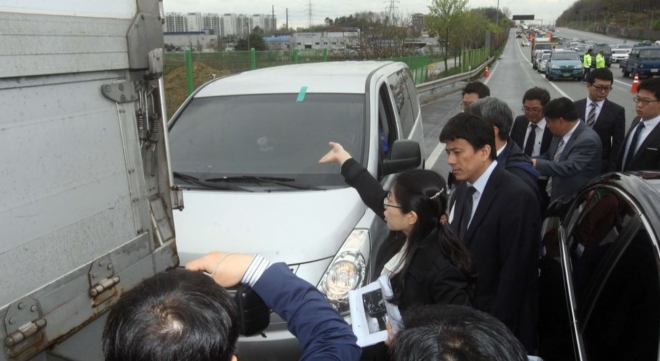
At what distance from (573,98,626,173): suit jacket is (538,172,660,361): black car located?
7.69 feet

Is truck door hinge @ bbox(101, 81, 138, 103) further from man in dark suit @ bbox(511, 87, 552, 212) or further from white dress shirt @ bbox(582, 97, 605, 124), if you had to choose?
white dress shirt @ bbox(582, 97, 605, 124)

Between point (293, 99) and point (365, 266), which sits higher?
point (293, 99)

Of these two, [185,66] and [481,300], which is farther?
[185,66]

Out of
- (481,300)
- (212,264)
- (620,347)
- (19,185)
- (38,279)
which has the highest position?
(19,185)

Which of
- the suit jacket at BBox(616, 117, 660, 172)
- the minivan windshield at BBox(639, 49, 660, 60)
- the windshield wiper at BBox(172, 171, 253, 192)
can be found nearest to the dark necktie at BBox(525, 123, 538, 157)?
the suit jacket at BBox(616, 117, 660, 172)

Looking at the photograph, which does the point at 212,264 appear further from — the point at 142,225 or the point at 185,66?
the point at 185,66

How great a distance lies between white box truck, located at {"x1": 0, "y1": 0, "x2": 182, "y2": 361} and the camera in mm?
1687

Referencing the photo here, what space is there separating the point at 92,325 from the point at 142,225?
1.37 ft

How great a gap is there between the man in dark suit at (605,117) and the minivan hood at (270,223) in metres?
2.83

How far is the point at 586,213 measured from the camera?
109 inches

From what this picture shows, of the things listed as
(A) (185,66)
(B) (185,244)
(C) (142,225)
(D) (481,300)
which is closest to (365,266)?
(D) (481,300)

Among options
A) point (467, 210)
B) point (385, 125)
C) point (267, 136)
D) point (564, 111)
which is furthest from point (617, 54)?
point (467, 210)

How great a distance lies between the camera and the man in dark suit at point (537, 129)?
16.3ft

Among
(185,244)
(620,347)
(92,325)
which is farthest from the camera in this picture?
(185,244)
